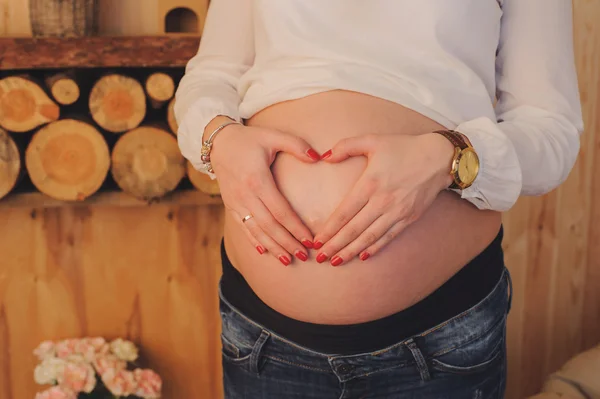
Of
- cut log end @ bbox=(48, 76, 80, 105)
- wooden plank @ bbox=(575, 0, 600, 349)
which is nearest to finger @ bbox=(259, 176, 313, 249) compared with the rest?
cut log end @ bbox=(48, 76, 80, 105)

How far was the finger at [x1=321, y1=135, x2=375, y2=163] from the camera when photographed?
830 millimetres

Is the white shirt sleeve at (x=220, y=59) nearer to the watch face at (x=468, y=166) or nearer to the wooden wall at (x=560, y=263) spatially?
the watch face at (x=468, y=166)

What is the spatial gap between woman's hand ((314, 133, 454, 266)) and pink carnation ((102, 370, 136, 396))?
42.2 inches

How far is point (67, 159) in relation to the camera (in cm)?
158

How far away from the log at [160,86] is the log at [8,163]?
14.7 inches

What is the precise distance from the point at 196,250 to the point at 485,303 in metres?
1.11

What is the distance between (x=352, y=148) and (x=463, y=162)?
15cm

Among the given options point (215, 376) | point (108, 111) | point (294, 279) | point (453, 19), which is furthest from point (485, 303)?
point (215, 376)

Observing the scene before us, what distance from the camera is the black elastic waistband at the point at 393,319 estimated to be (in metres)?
0.89

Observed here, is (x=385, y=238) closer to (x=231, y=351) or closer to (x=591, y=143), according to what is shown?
(x=231, y=351)

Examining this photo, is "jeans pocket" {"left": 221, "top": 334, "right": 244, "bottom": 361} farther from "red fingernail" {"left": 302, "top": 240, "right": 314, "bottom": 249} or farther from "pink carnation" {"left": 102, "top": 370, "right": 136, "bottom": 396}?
"pink carnation" {"left": 102, "top": 370, "right": 136, "bottom": 396}

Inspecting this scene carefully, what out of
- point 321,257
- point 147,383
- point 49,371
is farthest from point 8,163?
point 321,257

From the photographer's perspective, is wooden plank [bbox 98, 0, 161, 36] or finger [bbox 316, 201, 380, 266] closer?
finger [bbox 316, 201, 380, 266]

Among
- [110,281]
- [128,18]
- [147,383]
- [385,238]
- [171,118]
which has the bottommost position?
[147,383]
